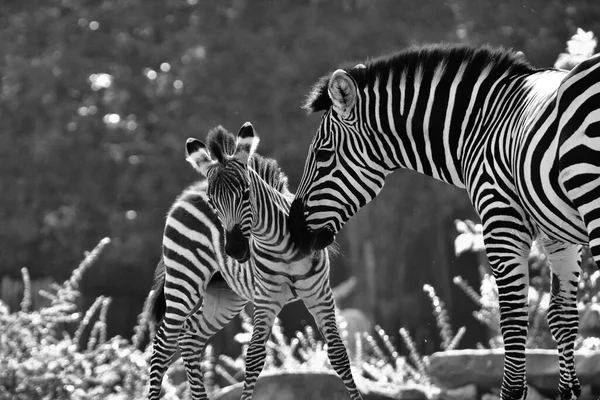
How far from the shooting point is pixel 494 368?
27.2 ft

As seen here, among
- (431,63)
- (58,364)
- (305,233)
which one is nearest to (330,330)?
(305,233)

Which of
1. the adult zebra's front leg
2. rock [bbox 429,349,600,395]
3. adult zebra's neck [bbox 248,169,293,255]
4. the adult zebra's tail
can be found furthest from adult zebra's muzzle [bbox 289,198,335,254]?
rock [bbox 429,349,600,395]

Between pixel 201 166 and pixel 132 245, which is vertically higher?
pixel 132 245

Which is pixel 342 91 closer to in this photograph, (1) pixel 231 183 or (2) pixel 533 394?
(1) pixel 231 183

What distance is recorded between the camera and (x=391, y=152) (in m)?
6.50

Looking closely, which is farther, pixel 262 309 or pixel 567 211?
pixel 262 309

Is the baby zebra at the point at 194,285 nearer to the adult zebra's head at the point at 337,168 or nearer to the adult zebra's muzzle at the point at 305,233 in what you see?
the adult zebra's muzzle at the point at 305,233

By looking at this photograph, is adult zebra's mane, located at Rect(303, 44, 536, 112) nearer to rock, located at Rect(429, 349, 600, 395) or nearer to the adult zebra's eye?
the adult zebra's eye

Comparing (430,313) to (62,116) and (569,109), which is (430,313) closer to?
(62,116)

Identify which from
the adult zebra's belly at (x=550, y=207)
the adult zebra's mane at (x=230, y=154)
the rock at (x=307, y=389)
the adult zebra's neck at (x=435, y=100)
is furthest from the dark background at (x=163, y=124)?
the adult zebra's belly at (x=550, y=207)

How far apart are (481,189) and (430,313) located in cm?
1553

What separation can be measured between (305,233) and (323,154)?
0.57 m

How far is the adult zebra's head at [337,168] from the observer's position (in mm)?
6465

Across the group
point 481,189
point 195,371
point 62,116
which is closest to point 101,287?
point 62,116
